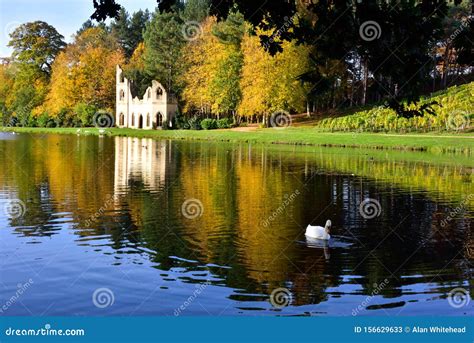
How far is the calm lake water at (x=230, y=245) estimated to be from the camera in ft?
36.8

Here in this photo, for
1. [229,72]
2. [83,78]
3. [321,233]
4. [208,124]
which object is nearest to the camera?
[321,233]

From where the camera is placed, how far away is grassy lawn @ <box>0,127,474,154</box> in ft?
171

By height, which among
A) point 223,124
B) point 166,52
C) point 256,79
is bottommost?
point 223,124

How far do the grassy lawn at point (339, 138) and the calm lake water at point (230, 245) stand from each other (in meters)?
21.3

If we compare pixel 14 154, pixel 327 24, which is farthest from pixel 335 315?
pixel 14 154

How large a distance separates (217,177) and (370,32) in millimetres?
23951

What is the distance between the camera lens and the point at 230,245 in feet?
51.4

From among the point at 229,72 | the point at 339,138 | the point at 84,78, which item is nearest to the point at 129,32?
the point at 84,78

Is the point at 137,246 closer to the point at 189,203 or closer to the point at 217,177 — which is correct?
the point at 189,203

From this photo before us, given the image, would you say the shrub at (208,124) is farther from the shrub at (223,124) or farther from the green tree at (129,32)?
the green tree at (129,32)

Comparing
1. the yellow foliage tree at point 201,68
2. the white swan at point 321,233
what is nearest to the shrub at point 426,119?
the yellow foliage tree at point 201,68

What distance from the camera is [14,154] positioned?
44.8 metres

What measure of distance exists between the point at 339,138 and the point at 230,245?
46.0 m

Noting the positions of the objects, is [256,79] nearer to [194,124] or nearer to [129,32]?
[194,124]
